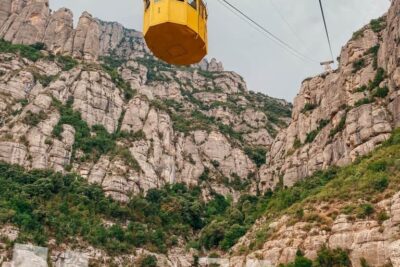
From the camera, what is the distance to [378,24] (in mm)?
67375

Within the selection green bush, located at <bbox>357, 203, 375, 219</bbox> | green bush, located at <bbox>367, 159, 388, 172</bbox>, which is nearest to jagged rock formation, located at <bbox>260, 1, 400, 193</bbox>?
green bush, located at <bbox>367, 159, 388, 172</bbox>

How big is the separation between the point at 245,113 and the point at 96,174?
4848 cm

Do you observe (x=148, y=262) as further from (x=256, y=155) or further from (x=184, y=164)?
(x=256, y=155)

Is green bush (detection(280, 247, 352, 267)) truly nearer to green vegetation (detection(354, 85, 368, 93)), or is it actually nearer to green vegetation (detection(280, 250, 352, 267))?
green vegetation (detection(280, 250, 352, 267))

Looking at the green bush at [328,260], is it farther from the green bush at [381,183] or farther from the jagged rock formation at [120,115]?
the jagged rock formation at [120,115]

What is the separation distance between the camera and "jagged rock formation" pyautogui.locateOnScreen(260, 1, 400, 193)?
168 ft

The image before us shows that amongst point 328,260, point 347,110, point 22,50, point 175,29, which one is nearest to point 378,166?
point 328,260

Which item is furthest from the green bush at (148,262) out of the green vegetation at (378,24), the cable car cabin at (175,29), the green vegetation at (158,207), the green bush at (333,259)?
the cable car cabin at (175,29)

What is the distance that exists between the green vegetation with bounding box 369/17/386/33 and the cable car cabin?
5909 cm

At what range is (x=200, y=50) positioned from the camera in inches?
494

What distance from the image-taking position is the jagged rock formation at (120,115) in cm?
6719

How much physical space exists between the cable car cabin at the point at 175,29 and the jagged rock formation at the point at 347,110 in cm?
4119

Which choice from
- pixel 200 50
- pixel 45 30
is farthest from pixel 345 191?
pixel 45 30

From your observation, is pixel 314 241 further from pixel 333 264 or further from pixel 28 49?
pixel 28 49
